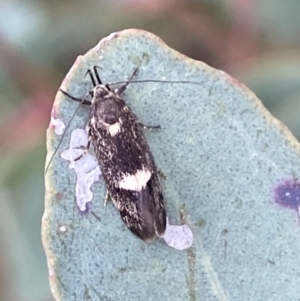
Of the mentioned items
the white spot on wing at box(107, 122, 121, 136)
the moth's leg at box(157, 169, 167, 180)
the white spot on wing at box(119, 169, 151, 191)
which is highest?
the white spot on wing at box(107, 122, 121, 136)

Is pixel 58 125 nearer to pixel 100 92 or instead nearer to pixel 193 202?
pixel 100 92

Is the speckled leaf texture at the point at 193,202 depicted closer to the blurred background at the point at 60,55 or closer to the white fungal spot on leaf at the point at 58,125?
the white fungal spot on leaf at the point at 58,125

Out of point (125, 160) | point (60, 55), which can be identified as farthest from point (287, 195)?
point (60, 55)

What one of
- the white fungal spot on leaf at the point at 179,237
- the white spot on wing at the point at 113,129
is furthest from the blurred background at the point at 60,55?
the white fungal spot on leaf at the point at 179,237

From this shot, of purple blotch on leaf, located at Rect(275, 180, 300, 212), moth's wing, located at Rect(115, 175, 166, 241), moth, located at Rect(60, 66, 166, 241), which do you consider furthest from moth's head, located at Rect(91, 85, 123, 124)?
purple blotch on leaf, located at Rect(275, 180, 300, 212)

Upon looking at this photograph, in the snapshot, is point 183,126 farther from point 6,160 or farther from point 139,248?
point 6,160

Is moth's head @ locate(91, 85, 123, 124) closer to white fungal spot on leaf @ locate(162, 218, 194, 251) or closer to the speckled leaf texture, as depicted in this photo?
the speckled leaf texture

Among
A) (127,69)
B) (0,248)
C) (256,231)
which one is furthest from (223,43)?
(0,248)

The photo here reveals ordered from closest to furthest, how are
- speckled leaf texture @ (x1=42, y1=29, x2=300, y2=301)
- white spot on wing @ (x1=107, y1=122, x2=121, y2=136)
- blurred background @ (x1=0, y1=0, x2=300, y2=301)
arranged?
1. speckled leaf texture @ (x1=42, y1=29, x2=300, y2=301)
2. white spot on wing @ (x1=107, y1=122, x2=121, y2=136)
3. blurred background @ (x1=0, y1=0, x2=300, y2=301)
